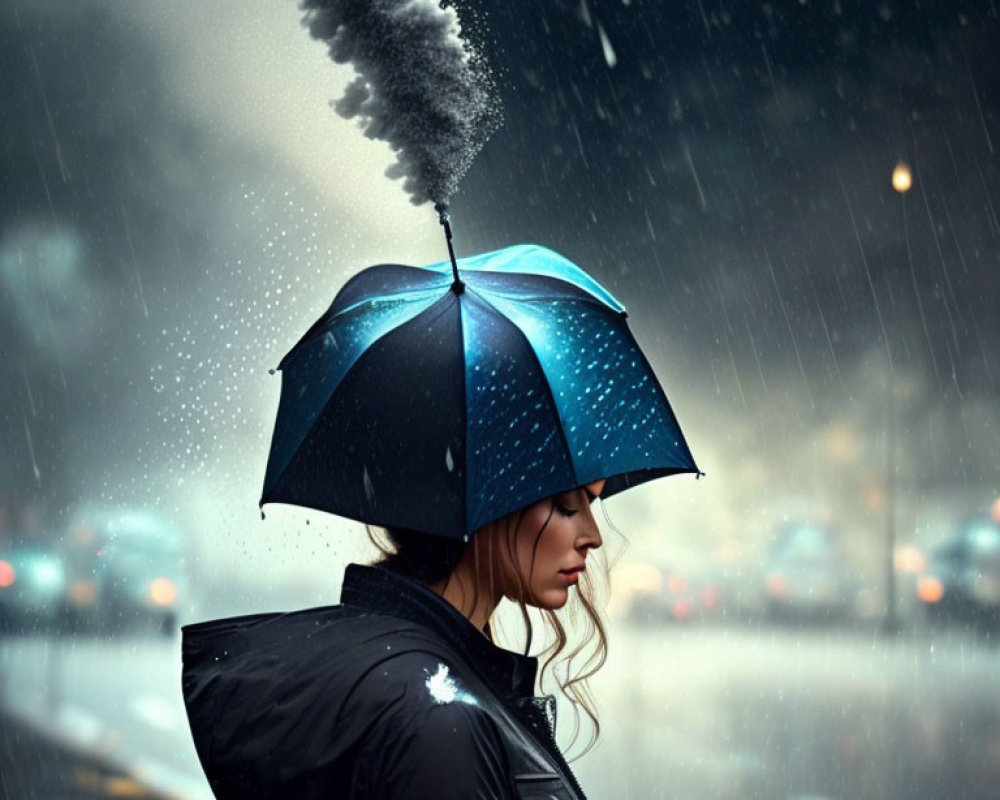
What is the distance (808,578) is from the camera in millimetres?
39656

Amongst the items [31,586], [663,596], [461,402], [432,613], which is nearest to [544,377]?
[461,402]

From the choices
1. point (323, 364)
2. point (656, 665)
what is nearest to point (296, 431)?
point (323, 364)

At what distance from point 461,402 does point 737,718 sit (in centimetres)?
1210

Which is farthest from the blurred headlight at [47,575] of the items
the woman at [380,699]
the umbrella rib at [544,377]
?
the woman at [380,699]

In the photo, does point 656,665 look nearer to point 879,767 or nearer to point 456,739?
point 879,767

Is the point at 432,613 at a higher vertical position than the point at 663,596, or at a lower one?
lower

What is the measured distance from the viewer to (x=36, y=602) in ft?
115

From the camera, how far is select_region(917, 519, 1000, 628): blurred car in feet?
97.0

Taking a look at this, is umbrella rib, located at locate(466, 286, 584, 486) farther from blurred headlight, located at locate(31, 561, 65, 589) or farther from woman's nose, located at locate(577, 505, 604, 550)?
blurred headlight, located at locate(31, 561, 65, 589)

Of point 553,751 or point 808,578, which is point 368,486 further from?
point 808,578

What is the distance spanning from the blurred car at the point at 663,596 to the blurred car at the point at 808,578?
281 centimetres

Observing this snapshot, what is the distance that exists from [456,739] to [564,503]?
623 millimetres

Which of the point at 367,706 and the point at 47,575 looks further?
the point at 47,575

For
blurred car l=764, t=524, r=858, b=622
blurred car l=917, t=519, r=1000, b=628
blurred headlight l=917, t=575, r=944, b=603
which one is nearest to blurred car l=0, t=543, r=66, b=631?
blurred car l=764, t=524, r=858, b=622
